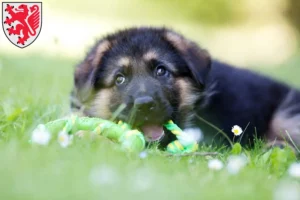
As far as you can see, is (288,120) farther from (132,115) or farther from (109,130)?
(109,130)

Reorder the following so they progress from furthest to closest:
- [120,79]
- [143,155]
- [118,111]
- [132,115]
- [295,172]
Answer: [120,79]
[132,115]
[118,111]
[143,155]
[295,172]

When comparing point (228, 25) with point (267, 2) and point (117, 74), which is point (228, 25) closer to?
point (267, 2)

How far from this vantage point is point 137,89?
3898 mm

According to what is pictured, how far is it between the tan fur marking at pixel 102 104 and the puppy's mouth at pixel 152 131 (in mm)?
509

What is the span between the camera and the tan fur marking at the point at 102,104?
4240 mm

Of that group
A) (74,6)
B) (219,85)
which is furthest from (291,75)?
(219,85)

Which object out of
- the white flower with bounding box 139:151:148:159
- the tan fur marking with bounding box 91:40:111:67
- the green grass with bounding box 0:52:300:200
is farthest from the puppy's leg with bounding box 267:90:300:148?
the white flower with bounding box 139:151:148:159

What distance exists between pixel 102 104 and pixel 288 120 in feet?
5.31

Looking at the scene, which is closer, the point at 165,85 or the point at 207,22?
the point at 165,85

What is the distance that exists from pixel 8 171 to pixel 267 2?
32.4 feet

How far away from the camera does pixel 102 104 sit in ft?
14.0

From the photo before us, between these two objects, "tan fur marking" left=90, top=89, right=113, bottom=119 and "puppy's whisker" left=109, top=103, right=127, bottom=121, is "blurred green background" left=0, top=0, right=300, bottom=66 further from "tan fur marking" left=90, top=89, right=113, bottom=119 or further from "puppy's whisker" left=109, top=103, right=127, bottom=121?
"puppy's whisker" left=109, top=103, right=127, bottom=121

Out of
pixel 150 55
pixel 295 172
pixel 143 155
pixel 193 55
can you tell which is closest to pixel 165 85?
pixel 150 55

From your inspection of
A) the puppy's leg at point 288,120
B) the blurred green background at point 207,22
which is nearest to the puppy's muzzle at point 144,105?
the puppy's leg at point 288,120
